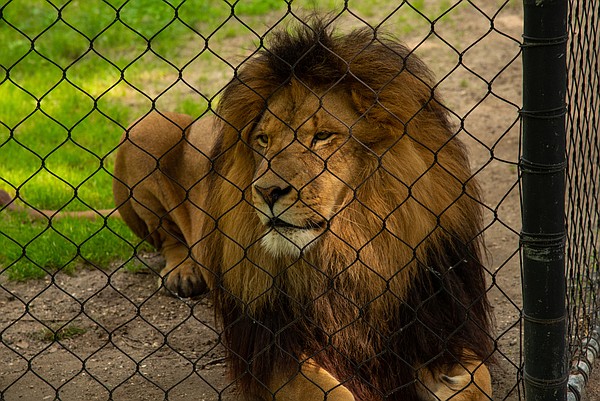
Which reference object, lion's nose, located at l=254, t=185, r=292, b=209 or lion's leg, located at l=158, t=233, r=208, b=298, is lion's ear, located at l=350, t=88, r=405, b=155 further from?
lion's leg, located at l=158, t=233, r=208, b=298

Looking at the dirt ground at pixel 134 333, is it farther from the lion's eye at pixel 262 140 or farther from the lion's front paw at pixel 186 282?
the lion's eye at pixel 262 140

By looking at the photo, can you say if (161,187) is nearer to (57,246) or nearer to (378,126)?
(57,246)

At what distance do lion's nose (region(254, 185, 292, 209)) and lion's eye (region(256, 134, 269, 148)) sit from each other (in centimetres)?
27

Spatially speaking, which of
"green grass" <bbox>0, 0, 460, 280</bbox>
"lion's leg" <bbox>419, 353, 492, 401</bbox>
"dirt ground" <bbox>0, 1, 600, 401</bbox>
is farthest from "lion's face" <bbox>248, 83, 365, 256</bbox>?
"green grass" <bbox>0, 0, 460, 280</bbox>

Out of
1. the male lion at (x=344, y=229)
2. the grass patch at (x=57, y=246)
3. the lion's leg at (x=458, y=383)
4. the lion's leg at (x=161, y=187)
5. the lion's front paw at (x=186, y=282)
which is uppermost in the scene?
the male lion at (x=344, y=229)

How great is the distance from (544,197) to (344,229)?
2.24 feet

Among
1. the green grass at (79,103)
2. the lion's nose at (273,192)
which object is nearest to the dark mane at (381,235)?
the lion's nose at (273,192)

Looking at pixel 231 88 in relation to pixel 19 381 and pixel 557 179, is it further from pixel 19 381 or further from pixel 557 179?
pixel 19 381

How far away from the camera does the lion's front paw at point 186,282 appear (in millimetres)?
4777

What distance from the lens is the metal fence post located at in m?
2.73

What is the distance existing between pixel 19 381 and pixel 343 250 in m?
1.51

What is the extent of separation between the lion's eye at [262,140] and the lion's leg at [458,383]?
95 cm

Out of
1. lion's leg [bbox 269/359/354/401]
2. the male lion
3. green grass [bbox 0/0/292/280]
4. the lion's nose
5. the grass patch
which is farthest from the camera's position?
green grass [bbox 0/0/292/280]

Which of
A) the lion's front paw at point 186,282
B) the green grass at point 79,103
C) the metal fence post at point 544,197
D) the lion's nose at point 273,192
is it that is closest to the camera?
the metal fence post at point 544,197
